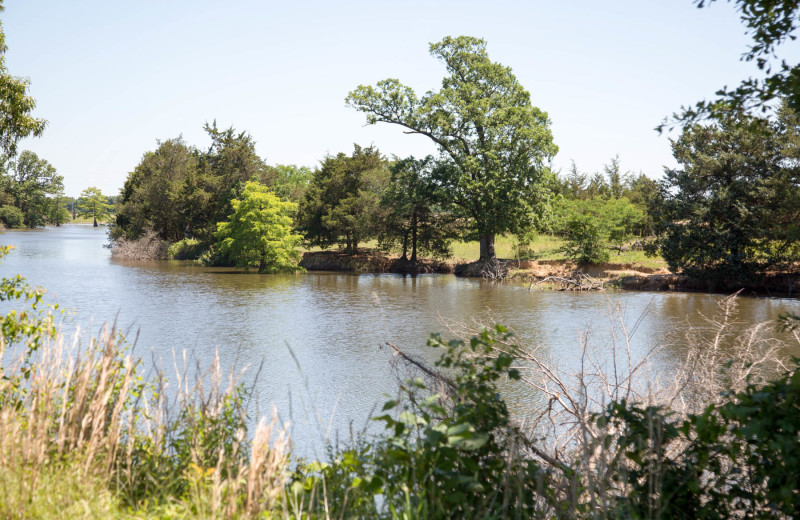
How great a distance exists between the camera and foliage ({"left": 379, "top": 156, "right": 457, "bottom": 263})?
102ft

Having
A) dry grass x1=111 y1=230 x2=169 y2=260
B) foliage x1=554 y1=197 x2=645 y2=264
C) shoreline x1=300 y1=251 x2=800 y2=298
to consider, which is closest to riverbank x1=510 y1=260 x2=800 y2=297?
shoreline x1=300 y1=251 x2=800 y2=298

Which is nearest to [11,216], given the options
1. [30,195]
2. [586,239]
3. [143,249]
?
[30,195]

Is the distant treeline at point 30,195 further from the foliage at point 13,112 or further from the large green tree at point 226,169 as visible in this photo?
the foliage at point 13,112

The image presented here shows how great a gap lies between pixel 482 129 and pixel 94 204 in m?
145

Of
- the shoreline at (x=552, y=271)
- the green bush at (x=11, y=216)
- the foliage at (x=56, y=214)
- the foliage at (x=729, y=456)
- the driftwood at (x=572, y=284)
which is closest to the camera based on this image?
the foliage at (x=729, y=456)

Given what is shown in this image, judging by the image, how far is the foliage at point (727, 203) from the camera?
21.4 m

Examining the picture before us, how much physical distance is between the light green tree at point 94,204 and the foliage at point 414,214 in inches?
4996

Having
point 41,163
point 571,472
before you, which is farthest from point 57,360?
point 41,163

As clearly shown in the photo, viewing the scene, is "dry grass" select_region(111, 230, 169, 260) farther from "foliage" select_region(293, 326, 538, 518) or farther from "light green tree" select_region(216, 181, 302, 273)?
"foliage" select_region(293, 326, 538, 518)

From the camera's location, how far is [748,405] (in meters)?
3.22

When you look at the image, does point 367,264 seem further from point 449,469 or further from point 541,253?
point 449,469

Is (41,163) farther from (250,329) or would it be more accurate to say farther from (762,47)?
(762,47)

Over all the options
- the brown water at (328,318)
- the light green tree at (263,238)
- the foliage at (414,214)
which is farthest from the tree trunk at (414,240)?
the light green tree at (263,238)

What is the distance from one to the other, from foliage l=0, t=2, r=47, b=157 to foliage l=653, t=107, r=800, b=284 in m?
21.0
